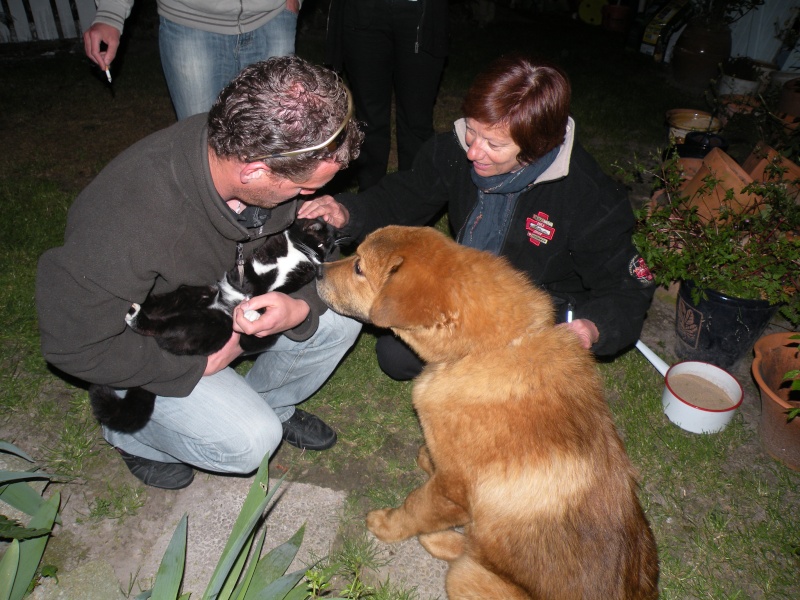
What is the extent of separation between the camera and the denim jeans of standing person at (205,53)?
348cm

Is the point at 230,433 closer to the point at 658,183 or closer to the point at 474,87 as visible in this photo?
the point at 474,87

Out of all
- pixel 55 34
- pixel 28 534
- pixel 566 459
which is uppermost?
pixel 566 459

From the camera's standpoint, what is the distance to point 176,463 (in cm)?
299

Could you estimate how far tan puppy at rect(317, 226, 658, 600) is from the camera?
2.08m

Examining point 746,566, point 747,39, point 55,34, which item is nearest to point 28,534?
point 746,566

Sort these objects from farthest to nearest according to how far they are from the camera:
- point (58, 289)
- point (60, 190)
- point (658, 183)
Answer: point (60, 190), point (658, 183), point (58, 289)

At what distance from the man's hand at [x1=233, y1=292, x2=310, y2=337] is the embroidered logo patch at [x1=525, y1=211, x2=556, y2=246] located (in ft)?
4.42

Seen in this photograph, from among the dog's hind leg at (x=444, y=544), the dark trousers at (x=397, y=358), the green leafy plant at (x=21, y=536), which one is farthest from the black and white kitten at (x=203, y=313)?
the dog's hind leg at (x=444, y=544)

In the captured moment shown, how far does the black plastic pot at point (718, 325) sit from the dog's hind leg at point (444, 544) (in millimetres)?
2518

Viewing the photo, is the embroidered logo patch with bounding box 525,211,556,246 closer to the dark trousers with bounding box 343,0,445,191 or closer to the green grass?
the green grass

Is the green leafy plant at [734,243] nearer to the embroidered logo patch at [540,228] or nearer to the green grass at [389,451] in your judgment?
the green grass at [389,451]

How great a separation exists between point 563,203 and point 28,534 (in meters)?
2.86

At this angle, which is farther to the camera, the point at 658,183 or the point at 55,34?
the point at 55,34

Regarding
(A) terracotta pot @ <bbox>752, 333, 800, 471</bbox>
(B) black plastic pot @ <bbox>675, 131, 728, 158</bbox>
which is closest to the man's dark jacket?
(A) terracotta pot @ <bbox>752, 333, 800, 471</bbox>
